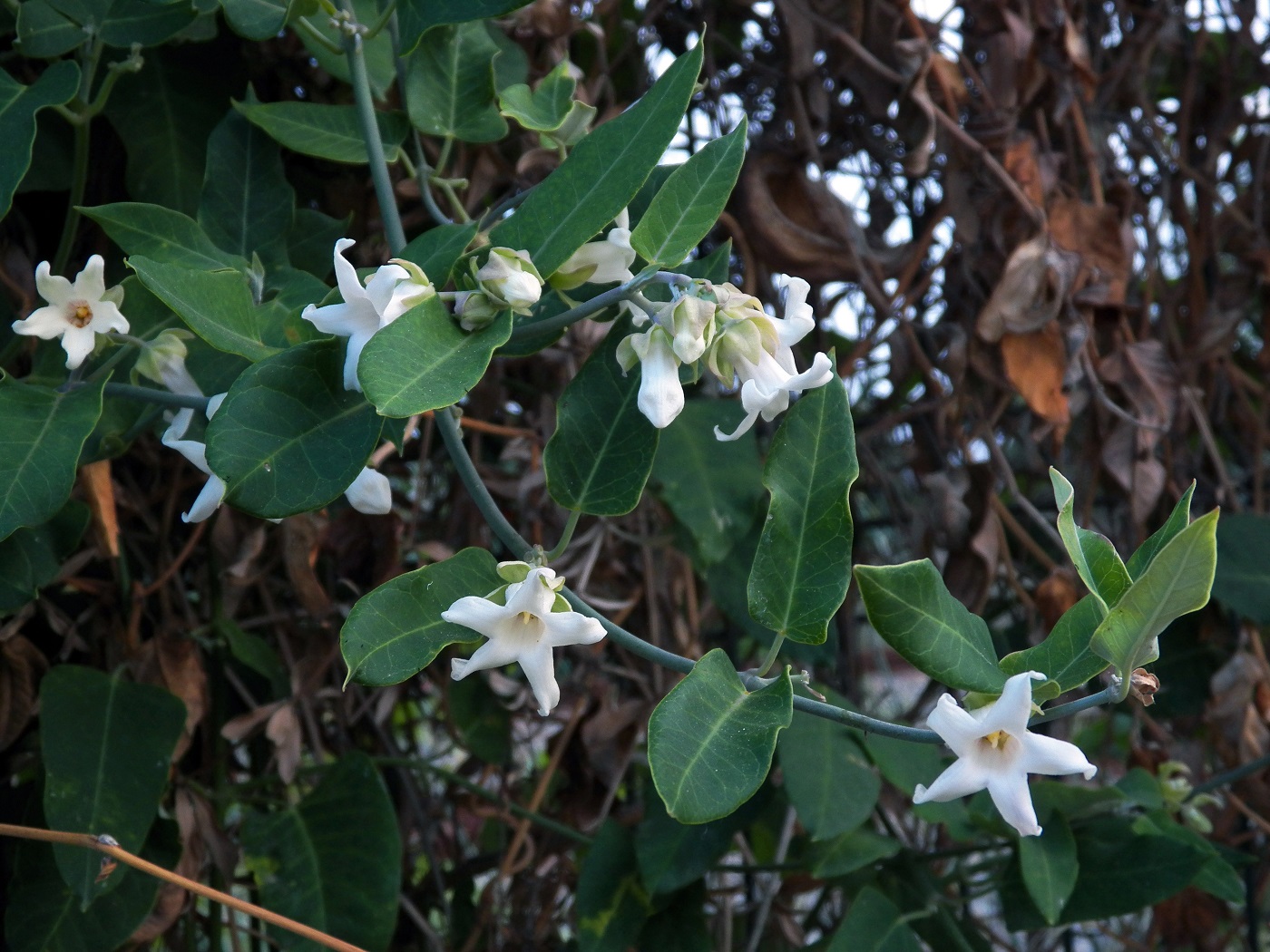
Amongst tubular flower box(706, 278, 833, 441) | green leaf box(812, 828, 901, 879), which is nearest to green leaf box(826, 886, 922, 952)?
green leaf box(812, 828, 901, 879)

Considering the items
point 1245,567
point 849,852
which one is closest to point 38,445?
point 849,852

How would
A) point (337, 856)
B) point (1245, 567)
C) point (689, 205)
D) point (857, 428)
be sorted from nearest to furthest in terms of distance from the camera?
point (689, 205) < point (337, 856) < point (1245, 567) < point (857, 428)

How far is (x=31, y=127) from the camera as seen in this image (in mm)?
775

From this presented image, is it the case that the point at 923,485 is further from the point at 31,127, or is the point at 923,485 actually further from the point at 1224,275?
the point at 31,127

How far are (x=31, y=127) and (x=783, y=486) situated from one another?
59 centimetres

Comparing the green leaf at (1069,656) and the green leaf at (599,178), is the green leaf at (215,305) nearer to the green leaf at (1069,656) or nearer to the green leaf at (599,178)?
the green leaf at (599,178)

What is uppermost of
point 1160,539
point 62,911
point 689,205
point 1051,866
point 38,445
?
point 689,205

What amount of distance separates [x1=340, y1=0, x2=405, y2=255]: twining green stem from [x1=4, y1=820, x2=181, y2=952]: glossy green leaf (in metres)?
0.60

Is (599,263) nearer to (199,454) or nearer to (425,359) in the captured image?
(425,359)

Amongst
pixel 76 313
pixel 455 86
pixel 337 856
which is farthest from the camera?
pixel 337 856

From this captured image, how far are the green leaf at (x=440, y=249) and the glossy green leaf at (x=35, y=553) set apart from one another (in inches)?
14.4

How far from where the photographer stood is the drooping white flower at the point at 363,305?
57cm

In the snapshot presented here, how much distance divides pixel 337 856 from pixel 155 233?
564 mm

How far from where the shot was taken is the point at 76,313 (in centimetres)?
76
